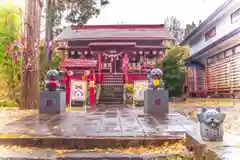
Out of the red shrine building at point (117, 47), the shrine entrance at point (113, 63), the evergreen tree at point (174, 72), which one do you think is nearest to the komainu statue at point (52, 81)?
the red shrine building at point (117, 47)

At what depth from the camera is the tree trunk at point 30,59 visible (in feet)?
39.2

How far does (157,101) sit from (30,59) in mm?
5953

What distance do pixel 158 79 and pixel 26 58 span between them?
5972mm

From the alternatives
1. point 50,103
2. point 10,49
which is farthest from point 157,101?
point 10,49

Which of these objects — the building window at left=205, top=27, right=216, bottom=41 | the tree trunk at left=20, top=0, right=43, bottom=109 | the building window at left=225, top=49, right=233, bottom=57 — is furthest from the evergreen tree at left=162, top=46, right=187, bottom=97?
the tree trunk at left=20, top=0, right=43, bottom=109

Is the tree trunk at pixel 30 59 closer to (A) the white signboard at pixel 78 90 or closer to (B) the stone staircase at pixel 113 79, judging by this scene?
(A) the white signboard at pixel 78 90

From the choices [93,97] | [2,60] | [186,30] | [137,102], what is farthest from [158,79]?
[186,30]

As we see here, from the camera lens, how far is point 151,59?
1018 inches

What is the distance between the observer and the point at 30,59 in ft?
39.9

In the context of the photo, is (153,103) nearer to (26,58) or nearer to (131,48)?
(26,58)

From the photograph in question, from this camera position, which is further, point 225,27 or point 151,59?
point 151,59

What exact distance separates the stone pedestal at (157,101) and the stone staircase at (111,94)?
7.85 meters

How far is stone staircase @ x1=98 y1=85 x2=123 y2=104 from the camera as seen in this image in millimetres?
17991

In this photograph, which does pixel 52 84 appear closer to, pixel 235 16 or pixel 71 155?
pixel 71 155
